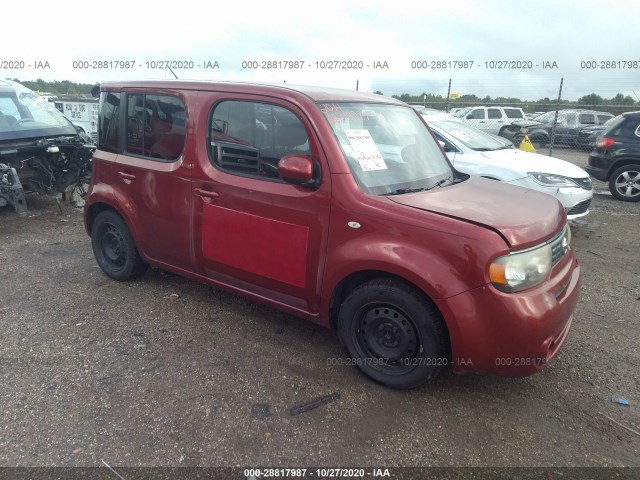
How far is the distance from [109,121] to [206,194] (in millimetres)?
1462

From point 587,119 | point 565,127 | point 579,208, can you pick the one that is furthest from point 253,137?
point 587,119

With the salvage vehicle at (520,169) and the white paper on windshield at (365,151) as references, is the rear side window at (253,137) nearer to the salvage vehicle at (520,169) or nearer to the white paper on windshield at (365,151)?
the white paper on windshield at (365,151)

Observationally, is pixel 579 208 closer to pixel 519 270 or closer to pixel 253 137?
pixel 519 270

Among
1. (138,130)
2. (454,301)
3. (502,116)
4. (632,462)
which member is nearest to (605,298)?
(632,462)

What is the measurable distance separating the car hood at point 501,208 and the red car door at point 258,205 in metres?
0.64

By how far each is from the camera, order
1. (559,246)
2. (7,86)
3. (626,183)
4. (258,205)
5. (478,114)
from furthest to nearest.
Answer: (478,114), (626,183), (7,86), (258,205), (559,246)

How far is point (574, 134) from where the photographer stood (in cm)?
1766

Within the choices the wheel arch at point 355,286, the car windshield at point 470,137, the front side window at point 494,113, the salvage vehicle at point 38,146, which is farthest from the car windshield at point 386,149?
the front side window at point 494,113

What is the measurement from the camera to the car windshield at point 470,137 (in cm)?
653

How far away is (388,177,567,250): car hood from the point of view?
2539 millimetres

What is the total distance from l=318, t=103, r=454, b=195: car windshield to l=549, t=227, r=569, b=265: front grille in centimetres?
85

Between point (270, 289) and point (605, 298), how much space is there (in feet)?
10.6

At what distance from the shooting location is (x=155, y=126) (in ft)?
12.4

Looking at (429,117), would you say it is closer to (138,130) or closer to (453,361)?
(138,130)
